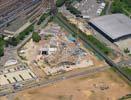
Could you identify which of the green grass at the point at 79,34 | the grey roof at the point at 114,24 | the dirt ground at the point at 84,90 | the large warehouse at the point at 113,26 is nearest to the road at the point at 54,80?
the dirt ground at the point at 84,90

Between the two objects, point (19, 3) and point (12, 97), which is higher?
point (19, 3)

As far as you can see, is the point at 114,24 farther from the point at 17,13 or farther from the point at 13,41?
the point at 13,41

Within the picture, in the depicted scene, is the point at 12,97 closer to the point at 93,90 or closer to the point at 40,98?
the point at 40,98

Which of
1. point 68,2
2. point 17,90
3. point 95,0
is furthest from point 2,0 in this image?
point 17,90

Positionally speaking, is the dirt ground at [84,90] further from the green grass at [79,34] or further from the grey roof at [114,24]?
the grey roof at [114,24]

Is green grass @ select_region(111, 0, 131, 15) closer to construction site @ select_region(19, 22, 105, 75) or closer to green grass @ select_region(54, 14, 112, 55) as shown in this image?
green grass @ select_region(54, 14, 112, 55)

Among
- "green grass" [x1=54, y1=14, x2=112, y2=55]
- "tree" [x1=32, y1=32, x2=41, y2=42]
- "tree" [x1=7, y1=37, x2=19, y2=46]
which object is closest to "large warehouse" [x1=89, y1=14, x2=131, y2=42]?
"green grass" [x1=54, y1=14, x2=112, y2=55]

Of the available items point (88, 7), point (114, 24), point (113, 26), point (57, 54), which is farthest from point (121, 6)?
point (57, 54)
